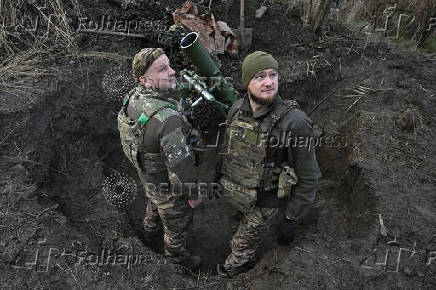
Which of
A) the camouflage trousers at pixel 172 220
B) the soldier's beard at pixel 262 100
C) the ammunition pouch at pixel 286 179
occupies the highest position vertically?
the soldier's beard at pixel 262 100

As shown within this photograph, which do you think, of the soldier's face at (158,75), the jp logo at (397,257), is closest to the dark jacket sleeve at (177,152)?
the soldier's face at (158,75)

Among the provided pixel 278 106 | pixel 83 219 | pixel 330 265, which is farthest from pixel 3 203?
pixel 330 265

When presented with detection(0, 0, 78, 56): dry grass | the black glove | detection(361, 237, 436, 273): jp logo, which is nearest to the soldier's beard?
the black glove

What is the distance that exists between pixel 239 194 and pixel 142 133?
1.02m

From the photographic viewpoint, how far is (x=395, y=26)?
7512mm

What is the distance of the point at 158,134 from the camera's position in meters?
2.56

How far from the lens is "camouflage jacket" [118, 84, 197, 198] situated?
253 centimetres

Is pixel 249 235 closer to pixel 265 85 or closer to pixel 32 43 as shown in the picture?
pixel 265 85

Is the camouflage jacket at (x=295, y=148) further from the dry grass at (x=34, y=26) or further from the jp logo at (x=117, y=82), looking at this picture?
the dry grass at (x=34, y=26)

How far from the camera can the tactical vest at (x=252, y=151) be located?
8.27ft

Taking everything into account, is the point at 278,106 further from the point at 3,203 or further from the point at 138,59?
the point at 3,203

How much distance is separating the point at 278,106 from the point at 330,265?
5.32 feet

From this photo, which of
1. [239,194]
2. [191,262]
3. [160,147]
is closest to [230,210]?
[191,262]

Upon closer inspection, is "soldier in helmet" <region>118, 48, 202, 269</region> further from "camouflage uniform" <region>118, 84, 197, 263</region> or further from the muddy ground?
the muddy ground
